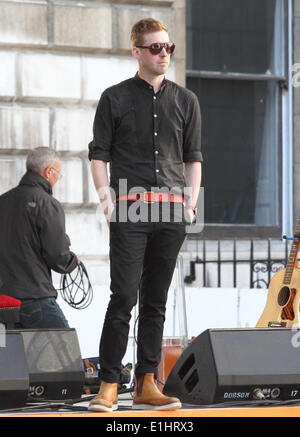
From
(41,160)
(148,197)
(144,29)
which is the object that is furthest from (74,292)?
(144,29)

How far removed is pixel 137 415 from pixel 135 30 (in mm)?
1997

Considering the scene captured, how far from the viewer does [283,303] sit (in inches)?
284

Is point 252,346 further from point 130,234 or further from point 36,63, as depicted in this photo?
A: point 36,63

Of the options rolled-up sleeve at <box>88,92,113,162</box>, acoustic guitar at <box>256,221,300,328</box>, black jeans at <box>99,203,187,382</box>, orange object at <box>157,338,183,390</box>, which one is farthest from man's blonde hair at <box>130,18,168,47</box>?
acoustic guitar at <box>256,221,300,328</box>

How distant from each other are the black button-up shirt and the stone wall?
359cm

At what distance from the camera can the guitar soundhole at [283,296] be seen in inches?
283

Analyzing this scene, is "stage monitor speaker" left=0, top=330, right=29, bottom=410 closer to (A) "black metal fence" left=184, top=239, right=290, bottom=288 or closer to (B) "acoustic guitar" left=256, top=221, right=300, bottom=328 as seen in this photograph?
(B) "acoustic guitar" left=256, top=221, right=300, bottom=328

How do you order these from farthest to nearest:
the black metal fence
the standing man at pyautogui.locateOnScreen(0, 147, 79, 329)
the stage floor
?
the black metal fence, the standing man at pyautogui.locateOnScreen(0, 147, 79, 329), the stage floor

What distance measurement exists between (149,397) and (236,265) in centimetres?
442

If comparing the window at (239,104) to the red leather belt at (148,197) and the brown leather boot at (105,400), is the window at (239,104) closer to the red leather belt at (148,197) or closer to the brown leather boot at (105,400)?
the red leather belt at (148,197)

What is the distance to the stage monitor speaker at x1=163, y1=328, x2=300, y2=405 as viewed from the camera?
5387 millimetres

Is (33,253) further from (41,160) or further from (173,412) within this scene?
(173,412)

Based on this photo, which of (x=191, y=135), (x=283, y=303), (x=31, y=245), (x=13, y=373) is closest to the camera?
(x=13, y=373)

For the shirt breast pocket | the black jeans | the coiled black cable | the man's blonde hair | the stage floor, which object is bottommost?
the stage floor
